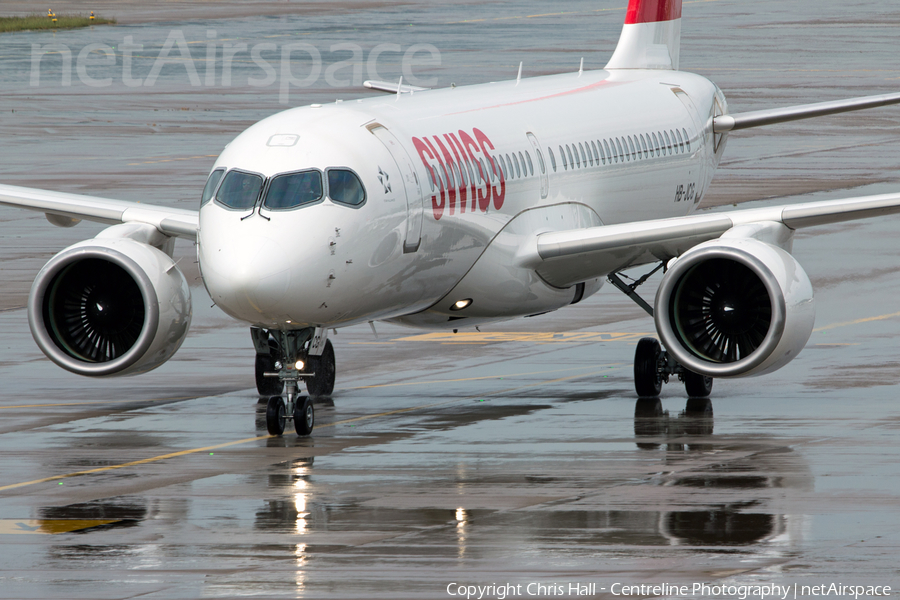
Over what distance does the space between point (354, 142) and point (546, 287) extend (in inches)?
181

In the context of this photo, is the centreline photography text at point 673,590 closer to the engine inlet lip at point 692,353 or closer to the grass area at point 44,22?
the engine inlet lip at point 692,353

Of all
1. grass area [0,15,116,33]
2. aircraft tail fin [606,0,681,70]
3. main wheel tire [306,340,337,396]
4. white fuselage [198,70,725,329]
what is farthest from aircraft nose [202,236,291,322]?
grass area [0,15,116,33]

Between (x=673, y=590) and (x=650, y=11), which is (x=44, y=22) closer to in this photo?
(x=650, y=11)

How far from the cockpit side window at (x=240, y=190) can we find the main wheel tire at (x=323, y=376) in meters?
4.89

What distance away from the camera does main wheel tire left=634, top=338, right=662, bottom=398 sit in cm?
2339

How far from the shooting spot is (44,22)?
99.8 m

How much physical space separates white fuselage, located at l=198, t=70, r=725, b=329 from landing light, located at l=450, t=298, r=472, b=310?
90 mm

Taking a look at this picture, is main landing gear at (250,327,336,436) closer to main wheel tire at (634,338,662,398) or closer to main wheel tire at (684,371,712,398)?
main wheel tire at (634,338,662,398)

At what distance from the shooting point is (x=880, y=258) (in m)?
37.7

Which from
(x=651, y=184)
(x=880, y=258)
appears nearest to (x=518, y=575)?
(x=651, y=184)

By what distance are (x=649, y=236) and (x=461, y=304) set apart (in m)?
2.56

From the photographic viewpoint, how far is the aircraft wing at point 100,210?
2290 cm

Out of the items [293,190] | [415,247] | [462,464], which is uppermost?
[293,190]

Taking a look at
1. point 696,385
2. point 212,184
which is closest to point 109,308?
point 212,184
